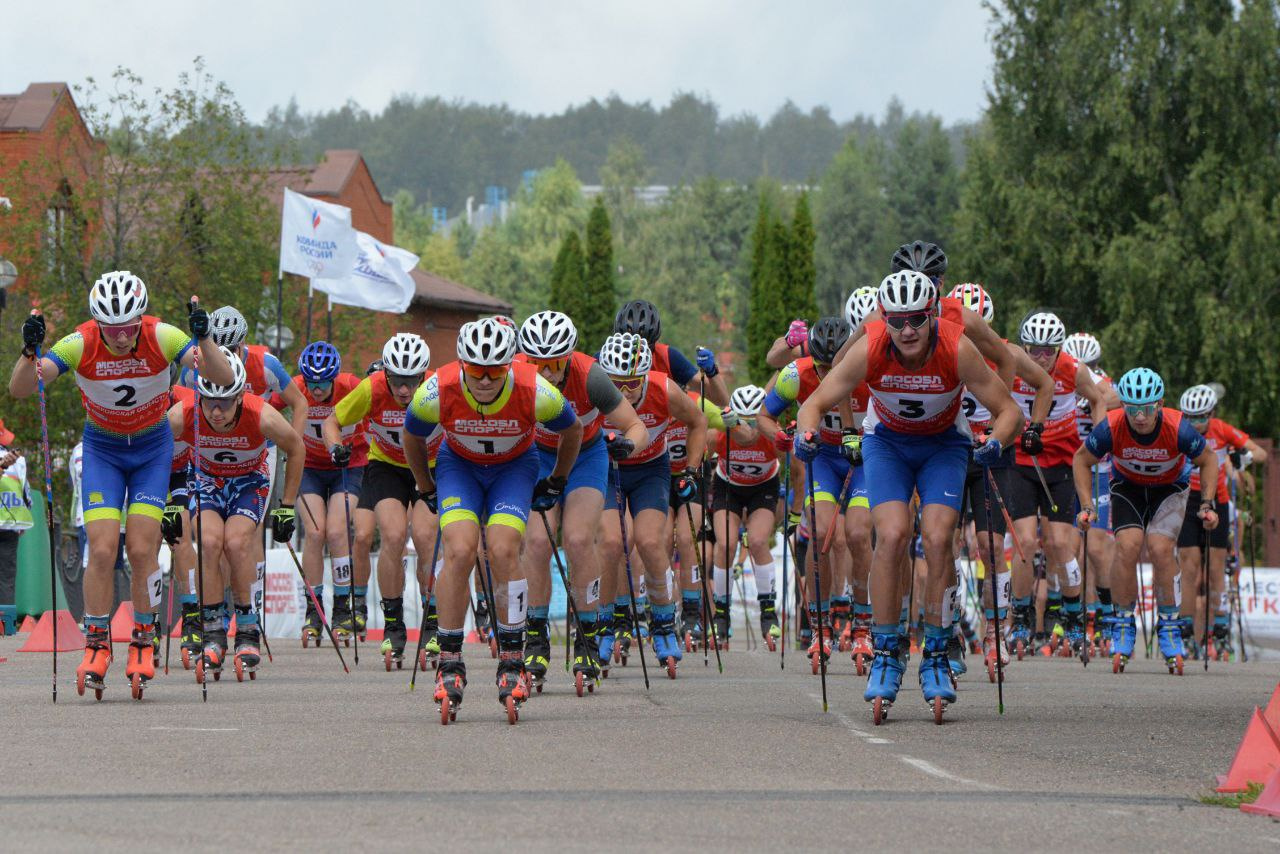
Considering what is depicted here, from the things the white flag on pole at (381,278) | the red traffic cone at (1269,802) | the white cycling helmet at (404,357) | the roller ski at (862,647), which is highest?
the white flag on pole at (381,278)

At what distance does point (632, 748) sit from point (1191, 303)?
144ft

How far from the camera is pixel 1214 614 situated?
22.0 m

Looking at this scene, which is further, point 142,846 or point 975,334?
point 975,334

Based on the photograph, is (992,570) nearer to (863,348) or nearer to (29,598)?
(863,348)

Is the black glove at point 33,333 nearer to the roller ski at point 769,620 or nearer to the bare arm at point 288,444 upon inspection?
the bare arm at point 288,444

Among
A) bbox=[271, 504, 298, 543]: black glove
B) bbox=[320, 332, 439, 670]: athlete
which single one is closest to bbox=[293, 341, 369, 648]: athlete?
bbox=[320, 332, 439, 670]: athlete

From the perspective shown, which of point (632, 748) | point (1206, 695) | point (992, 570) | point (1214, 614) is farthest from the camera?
point (1214, 614)

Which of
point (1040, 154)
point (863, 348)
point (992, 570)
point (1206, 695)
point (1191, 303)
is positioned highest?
point (1040, 154)

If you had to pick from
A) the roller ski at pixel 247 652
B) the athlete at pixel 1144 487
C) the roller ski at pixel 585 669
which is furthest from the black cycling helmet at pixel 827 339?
the roller ski at pixel 247 652

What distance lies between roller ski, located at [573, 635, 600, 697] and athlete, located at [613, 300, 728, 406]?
257cm

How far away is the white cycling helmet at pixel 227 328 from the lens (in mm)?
15570

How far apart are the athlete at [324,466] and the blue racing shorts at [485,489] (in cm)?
686

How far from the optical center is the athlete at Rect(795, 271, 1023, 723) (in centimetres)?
1100

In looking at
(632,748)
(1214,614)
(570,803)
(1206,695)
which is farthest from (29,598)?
(570,803)
